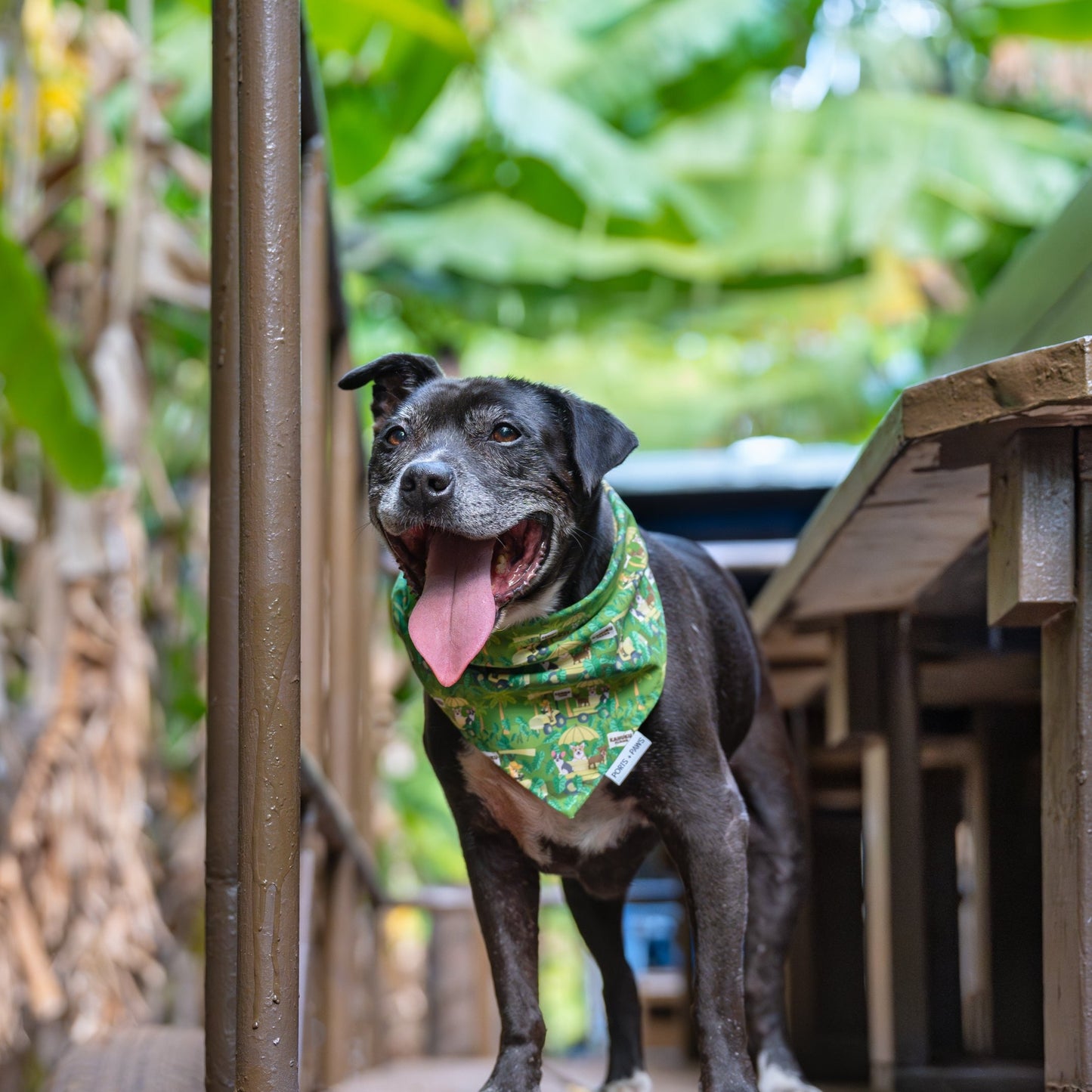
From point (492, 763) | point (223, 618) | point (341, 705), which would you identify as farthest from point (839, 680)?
point (223, 618)

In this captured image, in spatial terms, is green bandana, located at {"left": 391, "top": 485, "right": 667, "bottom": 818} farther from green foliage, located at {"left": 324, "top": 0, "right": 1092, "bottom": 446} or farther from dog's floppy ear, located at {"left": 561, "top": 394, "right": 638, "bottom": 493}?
green foliage, located at {"left": 324, "top": 0, "right": 1092, "bottom": 446}

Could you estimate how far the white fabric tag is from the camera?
3.11m

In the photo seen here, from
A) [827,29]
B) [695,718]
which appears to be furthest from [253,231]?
[827,29]

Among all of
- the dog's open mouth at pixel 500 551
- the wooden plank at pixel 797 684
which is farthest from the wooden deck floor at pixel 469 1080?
the dog's open mouth at pixel 500 551

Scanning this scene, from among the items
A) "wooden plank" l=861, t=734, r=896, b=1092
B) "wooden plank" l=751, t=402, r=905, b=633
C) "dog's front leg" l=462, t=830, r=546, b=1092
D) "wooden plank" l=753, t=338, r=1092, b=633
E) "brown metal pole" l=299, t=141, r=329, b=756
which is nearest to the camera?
"wooden plank" l=753, t=338, r=1092, b=633

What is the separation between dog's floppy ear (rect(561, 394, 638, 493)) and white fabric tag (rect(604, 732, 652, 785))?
0.50 meters

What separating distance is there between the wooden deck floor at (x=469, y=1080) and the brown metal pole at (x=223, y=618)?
1.15 meters

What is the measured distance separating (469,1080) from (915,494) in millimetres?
2527

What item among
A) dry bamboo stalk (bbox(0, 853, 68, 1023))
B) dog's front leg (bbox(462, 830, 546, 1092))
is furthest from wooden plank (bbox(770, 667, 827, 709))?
dog's front leg (bbox(462, 830, 546, 1092))

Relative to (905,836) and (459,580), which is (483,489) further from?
(905,836)

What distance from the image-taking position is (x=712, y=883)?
3189 millimetres

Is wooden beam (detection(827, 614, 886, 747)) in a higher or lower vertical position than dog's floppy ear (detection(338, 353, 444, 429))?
Result: lower

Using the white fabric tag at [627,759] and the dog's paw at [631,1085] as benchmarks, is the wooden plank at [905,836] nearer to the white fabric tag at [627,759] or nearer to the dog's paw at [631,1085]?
the dog's paw at [631,1085]

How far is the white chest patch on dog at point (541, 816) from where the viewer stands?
10.7ft
